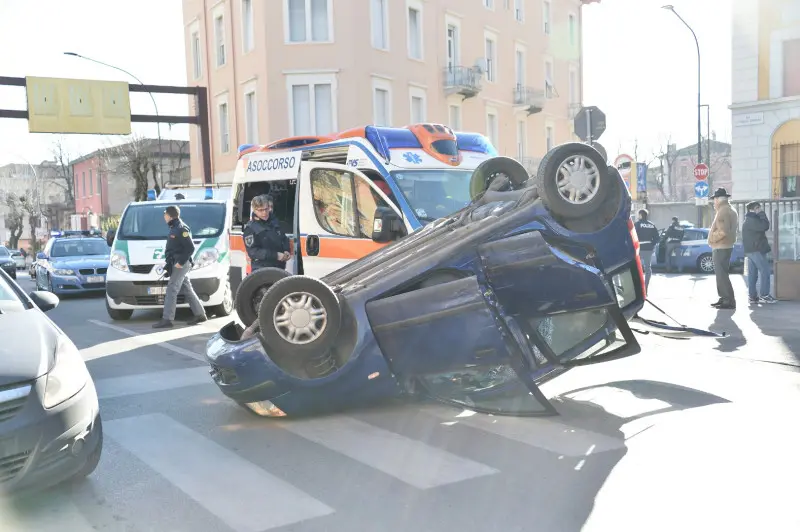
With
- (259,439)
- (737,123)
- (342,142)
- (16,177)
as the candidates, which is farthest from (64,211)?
(259,439)

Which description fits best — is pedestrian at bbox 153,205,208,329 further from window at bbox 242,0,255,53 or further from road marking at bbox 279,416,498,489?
window at bbox 242,0,255,53

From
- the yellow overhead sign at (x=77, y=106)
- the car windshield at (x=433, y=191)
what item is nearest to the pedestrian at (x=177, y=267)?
the car windshield at (x=433, y=191)

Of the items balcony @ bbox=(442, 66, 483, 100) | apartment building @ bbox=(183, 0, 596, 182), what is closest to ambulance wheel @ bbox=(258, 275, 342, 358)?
apartment building @ bbox=(183, 0, 596, 182)

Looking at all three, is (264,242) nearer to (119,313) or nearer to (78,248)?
(119,313)

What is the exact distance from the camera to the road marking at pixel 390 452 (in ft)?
14.5

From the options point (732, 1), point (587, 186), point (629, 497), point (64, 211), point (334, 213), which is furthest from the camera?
point (64, 211)

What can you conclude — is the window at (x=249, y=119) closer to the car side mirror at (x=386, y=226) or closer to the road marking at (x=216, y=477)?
the car side mirror at (x=386, y=226)

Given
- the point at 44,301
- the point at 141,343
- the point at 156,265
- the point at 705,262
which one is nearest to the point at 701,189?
the point at 705,262

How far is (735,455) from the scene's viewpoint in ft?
15.2

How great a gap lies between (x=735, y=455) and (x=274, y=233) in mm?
A: 5662

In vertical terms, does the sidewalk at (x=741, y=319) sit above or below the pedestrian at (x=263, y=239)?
below

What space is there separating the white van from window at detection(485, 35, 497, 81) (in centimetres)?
2558

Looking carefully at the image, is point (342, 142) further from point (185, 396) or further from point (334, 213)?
point (185, 396)

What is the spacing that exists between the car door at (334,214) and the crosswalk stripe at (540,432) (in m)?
3.75
